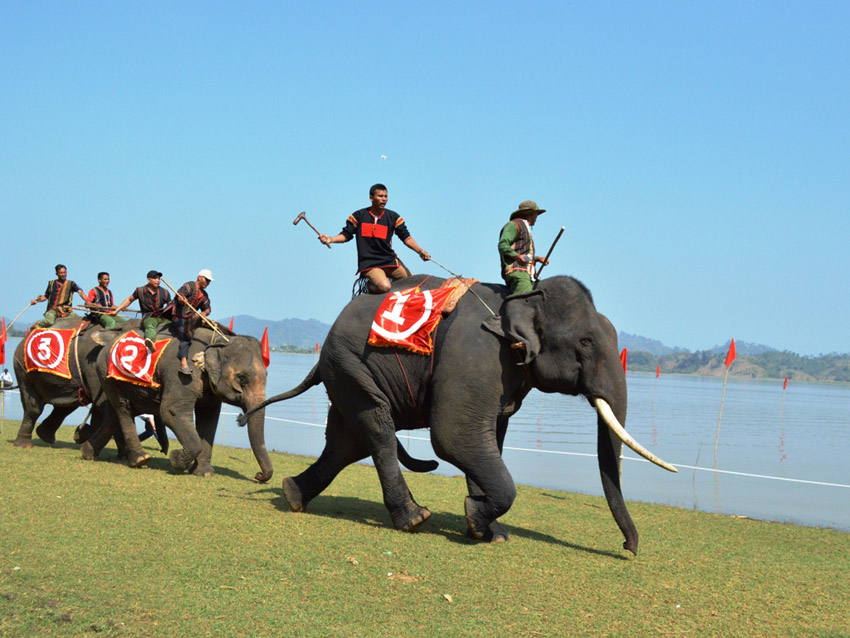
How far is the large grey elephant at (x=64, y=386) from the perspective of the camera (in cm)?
1337

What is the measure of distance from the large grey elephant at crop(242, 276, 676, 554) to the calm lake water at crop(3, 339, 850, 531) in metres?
5.00

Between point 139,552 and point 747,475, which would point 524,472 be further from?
point 139,552

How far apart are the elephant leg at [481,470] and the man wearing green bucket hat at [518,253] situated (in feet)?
4.75

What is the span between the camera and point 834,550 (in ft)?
27.2

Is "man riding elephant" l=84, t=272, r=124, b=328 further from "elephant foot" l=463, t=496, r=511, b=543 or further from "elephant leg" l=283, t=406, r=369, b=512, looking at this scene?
"elephant foot" l=463, t=496, r=511, b=543

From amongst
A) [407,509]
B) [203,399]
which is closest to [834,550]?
[407,509]

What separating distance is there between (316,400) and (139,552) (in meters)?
31.3

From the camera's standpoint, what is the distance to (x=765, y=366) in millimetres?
178125

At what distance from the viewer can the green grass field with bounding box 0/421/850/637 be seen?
17.2 feet

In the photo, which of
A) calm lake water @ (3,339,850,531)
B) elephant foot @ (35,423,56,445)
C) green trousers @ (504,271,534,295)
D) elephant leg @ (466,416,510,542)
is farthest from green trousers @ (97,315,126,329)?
green trousers @ (504,271,534,295)

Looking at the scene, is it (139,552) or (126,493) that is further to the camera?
(126,493)

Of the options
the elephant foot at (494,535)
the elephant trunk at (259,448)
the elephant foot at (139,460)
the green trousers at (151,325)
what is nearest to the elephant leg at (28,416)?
the elephant foot at (139,460)

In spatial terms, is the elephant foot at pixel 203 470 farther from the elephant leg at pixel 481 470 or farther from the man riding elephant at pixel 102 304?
the elephant leg at pixel 481 470

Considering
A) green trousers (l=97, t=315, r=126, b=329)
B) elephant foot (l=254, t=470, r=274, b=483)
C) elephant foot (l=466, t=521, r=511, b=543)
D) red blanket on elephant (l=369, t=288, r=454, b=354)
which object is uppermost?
red blanket on elephant (l=369, t=288, r=454, b=354)
